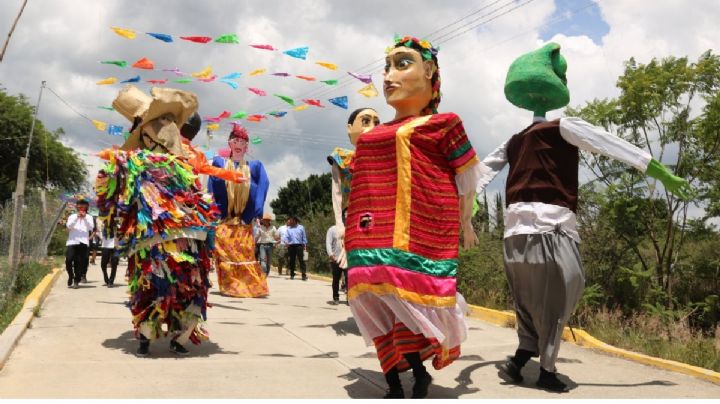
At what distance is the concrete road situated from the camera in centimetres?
374

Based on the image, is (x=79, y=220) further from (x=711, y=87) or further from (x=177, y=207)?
(x=711, y=87)

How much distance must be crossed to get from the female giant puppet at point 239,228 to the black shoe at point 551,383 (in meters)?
5.59

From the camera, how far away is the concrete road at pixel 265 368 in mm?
3744

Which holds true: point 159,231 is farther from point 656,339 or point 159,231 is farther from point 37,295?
point 656,339

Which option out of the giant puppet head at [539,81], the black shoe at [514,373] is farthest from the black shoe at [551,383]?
the giant puppet head at [539,81]

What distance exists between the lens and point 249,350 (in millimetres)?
5062

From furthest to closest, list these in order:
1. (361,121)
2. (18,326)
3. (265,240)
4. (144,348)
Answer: (265,240) < (361,121) < (18,326) < (144,348)

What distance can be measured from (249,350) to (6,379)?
5.87 feet

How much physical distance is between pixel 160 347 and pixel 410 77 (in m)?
3.02

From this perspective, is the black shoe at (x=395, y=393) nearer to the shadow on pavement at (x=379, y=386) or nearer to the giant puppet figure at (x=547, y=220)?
the shadow on pavement at (x=379, y=386)

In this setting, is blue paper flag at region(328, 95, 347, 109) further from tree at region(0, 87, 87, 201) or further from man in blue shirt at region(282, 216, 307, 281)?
tree at region(0, 87, 87, 201)

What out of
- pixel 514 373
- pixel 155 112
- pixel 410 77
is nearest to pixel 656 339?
pixel 514 373

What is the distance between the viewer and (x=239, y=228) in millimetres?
8828

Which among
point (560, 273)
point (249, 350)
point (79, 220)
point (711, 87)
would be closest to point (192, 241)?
point (249, 350)
